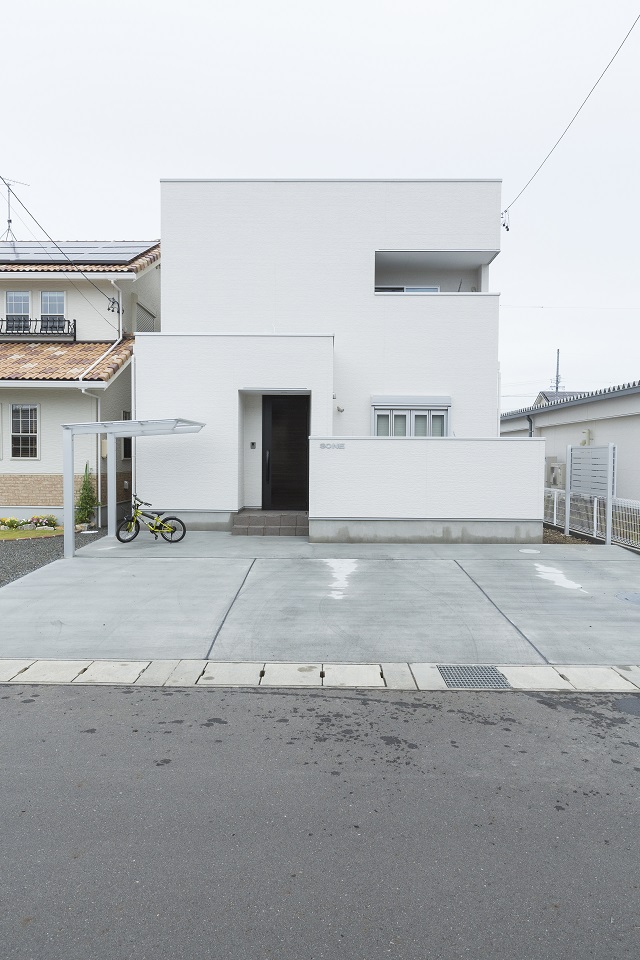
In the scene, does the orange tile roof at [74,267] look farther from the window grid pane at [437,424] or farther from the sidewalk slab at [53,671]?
the sidewalk slab at [53,671]

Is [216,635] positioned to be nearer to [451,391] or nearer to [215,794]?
[215,794]

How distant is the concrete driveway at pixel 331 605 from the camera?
623 cm

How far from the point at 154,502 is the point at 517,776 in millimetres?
10025

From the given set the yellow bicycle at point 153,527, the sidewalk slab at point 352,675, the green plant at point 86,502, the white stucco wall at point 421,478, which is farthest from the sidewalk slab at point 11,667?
the green plant at point 86,502

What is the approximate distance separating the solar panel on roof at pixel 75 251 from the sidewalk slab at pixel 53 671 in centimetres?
1298

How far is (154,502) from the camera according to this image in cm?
1271

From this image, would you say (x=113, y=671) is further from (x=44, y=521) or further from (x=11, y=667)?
(x=44, y=521)

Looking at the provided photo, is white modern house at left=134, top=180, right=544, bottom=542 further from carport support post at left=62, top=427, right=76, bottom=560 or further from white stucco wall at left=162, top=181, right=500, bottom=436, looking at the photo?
carport support post at left=62, top=427, right=76, bottom=560

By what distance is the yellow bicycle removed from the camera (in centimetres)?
1176

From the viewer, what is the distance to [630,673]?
5.64 meters

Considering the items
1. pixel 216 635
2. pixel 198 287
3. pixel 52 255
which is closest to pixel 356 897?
pixel 216 635

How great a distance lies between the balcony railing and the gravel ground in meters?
5.77

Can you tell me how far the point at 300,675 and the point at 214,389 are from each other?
26.9 ft

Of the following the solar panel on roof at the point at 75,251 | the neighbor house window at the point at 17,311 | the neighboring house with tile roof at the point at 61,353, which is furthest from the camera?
the solar panel on roof at the point at 75,251
